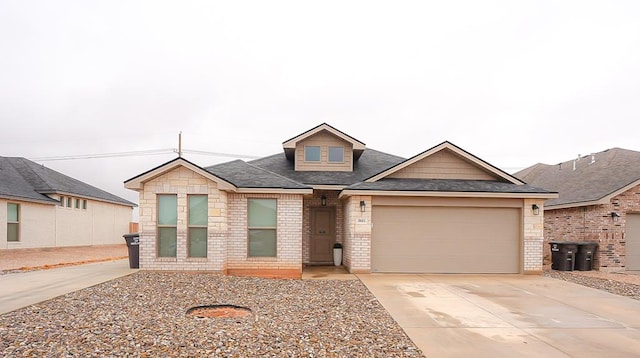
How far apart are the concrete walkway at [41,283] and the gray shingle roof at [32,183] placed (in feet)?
33.7

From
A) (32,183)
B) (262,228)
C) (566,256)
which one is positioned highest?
(32,183)

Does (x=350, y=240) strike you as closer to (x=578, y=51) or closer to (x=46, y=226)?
(x=578, y=51)

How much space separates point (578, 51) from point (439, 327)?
14.1 m

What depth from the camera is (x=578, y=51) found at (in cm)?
1578

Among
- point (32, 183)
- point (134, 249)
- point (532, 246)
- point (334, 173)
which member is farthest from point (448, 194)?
point (32, 183)

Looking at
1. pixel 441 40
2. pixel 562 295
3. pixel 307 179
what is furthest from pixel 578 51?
pixel 307 179

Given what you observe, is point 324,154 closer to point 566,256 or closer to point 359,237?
point 359,237

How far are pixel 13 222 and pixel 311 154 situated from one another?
1568 cm

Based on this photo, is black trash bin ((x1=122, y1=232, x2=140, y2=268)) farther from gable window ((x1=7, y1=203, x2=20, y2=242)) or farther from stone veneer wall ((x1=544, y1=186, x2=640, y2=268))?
stone veneer wall ((x1=544, y1=186, x2=640, y2=268))

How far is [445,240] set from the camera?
44.5 ft

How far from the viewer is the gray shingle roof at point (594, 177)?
51.4 feet

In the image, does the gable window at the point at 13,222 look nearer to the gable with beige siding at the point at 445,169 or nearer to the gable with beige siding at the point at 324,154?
the gable with beige siding at the point at 324,154

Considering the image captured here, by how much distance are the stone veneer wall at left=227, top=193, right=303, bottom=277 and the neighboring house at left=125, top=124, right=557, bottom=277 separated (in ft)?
0.10

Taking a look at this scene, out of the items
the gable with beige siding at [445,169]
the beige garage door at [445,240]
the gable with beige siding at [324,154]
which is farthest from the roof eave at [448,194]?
the gable with beige siding at [324,154]
